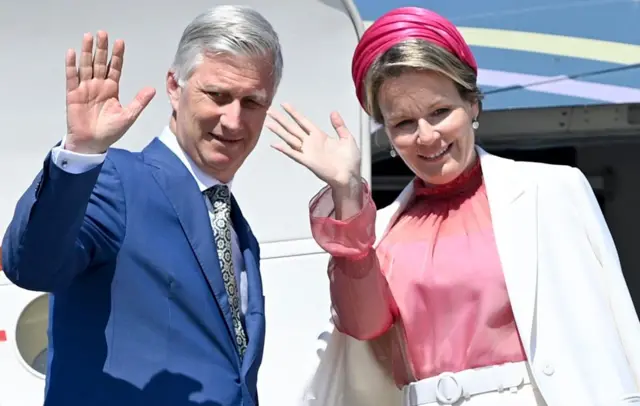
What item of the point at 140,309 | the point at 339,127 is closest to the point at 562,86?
the point at 339,127

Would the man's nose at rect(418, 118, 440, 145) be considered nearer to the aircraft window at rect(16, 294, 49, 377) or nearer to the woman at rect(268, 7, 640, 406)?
the woman at rect(268, 7, 640, 406)

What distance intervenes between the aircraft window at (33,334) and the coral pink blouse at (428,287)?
991 mm

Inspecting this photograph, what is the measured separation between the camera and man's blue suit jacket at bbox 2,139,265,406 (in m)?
1.86

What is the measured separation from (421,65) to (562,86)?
153 cm

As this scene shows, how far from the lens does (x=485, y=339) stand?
203 centimetres

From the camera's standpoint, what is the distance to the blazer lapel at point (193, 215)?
1970 millimetres

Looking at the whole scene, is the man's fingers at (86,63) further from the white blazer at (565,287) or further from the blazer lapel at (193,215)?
the white blazer at (565,287)

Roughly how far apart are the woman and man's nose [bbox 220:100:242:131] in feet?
0.27

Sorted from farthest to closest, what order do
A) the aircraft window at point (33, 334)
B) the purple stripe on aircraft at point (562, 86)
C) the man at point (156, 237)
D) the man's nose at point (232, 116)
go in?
the purple stripe on aircraft at point (562, 86), the aircraft window at point (33, 334), the man's nose at point (232, 116), the man at point (156, 237)

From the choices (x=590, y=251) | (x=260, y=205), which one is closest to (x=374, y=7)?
(x=260, y=205)

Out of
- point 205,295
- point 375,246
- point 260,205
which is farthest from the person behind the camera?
point 260,205

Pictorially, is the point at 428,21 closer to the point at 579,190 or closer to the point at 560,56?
the point at 579,190

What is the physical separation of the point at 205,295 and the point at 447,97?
0.63m

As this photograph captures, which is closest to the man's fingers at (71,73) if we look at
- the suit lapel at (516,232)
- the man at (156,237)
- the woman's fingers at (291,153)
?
the man at (156,237)
